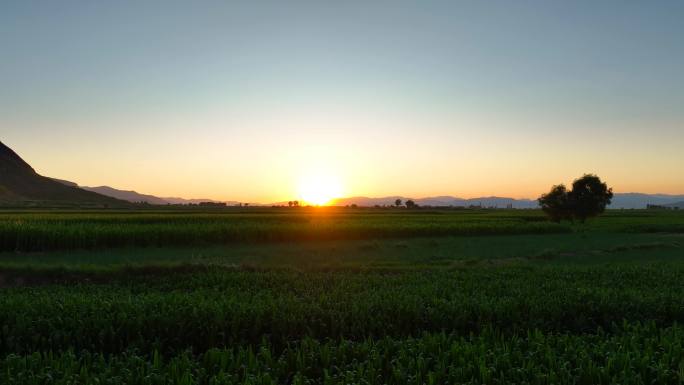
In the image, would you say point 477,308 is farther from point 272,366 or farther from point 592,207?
point 592,207

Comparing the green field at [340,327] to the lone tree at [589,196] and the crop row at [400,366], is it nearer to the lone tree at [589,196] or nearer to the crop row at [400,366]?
the crop row at [400,366]

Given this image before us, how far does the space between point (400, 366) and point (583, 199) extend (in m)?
66.6

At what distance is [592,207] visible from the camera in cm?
6619

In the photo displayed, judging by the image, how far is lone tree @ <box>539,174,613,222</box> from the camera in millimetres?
66312

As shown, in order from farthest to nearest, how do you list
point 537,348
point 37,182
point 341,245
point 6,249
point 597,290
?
point 37,182 < point 341,245 < point 6,249 < point 597,290 < point 537,348

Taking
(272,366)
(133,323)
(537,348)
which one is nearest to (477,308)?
(537,348)

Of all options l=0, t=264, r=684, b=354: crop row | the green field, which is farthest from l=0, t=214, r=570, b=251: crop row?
l=0, t=264, r=684, b=354: crop row

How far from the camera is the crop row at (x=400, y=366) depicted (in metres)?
7.05

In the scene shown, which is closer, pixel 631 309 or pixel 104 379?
pixel 104 379

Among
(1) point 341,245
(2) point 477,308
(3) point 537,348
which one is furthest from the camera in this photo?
(1) point 341,245

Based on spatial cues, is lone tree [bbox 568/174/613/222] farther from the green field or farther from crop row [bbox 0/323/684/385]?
crop row [bbox 0/323/684/385]

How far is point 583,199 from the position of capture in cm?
6644

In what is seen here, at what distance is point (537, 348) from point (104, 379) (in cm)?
673

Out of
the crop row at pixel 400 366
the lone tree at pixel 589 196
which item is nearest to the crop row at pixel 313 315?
the crop row at pixel 400 366
